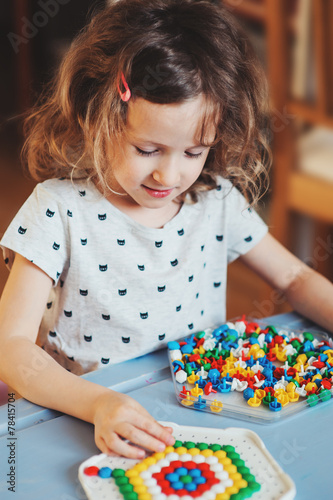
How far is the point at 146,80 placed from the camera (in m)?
0.80

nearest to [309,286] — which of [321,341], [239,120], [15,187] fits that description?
[321,341]

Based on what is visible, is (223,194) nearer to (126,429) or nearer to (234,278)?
(126,429)

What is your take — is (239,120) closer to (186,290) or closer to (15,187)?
(186,290)

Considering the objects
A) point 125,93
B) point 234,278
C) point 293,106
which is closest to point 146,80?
point 125,93

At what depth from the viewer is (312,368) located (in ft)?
2.69

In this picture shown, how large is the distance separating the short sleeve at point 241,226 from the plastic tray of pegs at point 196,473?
44cm

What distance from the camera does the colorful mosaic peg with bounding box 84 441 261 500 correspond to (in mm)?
611

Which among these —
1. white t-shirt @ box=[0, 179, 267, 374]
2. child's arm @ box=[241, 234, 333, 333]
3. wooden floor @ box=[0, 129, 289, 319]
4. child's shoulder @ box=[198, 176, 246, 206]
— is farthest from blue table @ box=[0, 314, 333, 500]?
wooden floor @ box=[0, 129, 289, 319]

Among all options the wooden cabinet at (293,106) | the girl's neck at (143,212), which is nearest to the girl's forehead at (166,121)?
the girl's neck at (143,212)

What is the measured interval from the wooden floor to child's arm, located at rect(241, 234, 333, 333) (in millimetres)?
1162

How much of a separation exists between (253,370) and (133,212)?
319mm

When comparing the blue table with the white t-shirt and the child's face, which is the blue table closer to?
the white t-shirt

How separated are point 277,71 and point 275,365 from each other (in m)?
1.65

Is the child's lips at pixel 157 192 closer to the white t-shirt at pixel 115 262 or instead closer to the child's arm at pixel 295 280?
the white t-shirt at pixel 115 262
